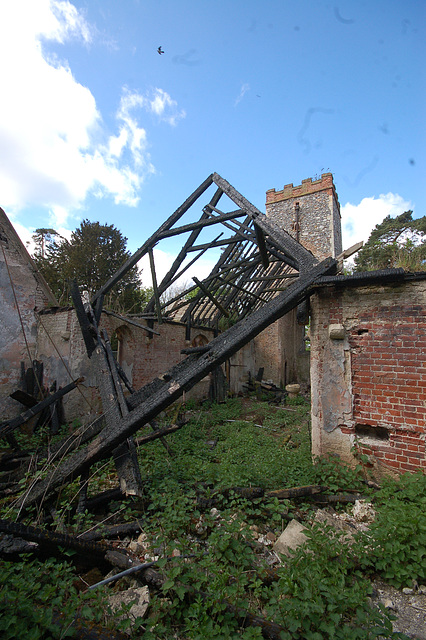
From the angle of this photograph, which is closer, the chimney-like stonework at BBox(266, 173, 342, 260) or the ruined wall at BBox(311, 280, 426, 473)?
the ruined wall at BBox(311, 280, 426, 473)

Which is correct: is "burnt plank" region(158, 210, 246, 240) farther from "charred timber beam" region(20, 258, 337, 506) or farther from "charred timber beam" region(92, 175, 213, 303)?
"charred timber beam" region(20, 258, 337, 506)

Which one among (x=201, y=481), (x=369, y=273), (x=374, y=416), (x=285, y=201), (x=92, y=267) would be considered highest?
(x=285, y=201)

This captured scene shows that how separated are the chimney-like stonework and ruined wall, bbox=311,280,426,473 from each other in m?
16.5

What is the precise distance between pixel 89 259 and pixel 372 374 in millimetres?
21647

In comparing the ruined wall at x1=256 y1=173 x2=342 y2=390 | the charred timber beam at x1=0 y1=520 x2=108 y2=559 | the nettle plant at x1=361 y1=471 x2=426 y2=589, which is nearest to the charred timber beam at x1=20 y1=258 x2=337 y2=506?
the charred timber beam at x1=0 y1=520 x2=108 y2=559

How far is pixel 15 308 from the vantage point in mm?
7508

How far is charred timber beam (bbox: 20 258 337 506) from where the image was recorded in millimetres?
3334

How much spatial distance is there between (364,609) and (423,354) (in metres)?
2.98

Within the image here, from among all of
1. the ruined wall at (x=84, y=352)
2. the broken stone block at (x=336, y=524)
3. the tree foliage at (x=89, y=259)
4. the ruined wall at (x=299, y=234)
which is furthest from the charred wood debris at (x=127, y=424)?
the tree foliage at (x=89, y=259)

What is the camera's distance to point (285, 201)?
21344mm

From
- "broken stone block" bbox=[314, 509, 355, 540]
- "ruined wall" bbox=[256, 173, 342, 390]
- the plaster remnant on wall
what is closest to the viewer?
"broken stone block" bbox=[314, 509, 355, 540]

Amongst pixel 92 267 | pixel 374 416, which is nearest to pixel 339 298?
pixel 374 416

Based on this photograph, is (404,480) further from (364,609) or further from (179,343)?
(179,343)

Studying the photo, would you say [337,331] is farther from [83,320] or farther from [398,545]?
[83,320]
